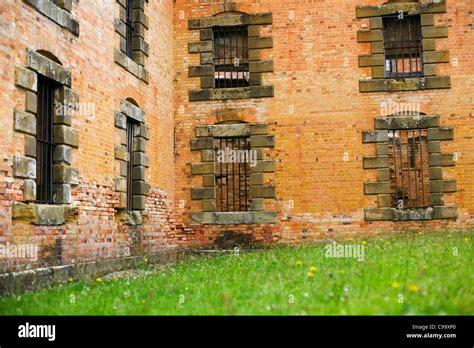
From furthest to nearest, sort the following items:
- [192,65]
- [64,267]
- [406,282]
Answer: [192,65]
[64,267]
[406,282]

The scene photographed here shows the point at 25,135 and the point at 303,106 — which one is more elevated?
the point at 303,106

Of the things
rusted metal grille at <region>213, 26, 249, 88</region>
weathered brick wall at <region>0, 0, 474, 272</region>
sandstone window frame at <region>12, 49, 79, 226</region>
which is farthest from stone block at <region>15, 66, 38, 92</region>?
rusted metal grille at <region>213, 26, 249, 88</region>

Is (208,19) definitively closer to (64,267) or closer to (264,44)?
(264,44)

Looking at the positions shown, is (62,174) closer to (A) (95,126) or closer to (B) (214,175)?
(A) (95,126)

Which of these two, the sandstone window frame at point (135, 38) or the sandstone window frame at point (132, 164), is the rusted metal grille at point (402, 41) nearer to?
the sandstone window frame at point (135, 38)

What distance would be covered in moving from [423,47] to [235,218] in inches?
276

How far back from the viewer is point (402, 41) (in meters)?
15.8

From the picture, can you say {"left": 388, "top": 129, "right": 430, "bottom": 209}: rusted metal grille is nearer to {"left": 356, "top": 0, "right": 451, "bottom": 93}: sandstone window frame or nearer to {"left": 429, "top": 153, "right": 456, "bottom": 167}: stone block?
{"left": 429, "top": 153, "right": 456, "bottom": 167}: stone block

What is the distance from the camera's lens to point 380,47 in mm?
15422

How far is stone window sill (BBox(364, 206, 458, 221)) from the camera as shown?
14.8 m

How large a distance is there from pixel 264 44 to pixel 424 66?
176 inches

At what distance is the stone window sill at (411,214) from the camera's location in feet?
48.6

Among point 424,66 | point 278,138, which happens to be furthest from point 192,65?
point 424,66

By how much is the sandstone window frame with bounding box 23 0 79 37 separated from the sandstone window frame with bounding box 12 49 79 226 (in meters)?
0.69
